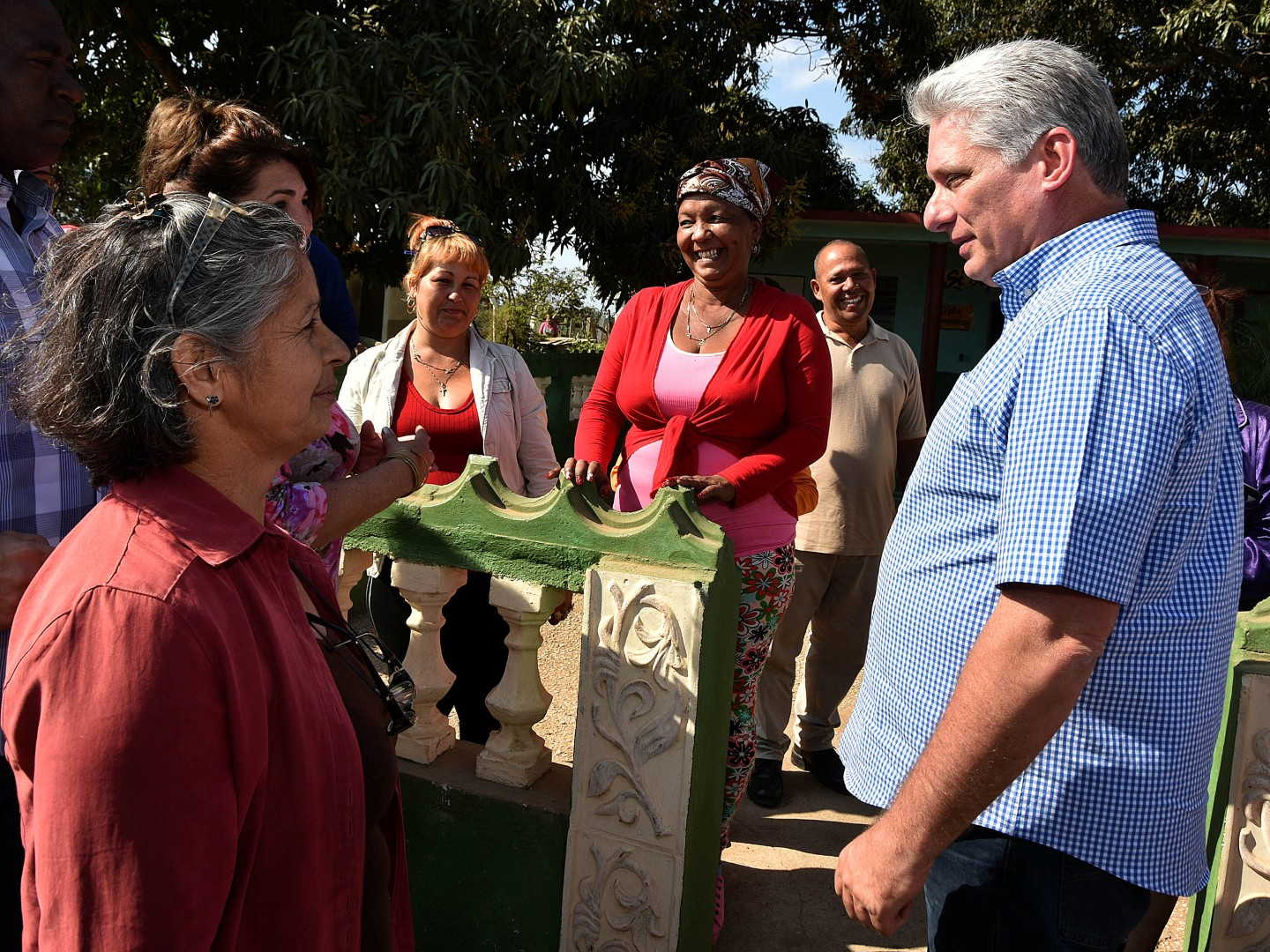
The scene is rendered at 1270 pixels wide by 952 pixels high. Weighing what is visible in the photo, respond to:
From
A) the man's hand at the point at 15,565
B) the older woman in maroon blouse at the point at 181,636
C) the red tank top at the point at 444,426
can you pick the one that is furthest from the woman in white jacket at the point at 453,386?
the older woman in maroon blouse at the point at 181,636

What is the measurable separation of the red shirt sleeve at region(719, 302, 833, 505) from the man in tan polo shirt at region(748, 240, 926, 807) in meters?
0.91

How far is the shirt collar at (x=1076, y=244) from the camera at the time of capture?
54.8 inches

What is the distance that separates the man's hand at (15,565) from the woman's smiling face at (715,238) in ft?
6.20

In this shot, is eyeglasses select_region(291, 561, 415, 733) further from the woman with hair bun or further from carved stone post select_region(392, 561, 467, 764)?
carved stone post select_region(392, 561, 467, 764)

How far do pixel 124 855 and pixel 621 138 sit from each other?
908 cm

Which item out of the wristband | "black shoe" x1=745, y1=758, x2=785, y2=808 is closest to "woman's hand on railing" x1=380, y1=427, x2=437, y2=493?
the wristband

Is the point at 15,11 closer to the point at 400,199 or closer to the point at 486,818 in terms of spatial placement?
the point at 486,818

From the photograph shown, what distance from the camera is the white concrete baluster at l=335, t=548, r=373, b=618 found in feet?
8.33

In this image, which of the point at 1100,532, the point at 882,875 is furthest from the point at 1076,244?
the point at 882,875

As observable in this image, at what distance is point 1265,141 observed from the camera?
1231cm

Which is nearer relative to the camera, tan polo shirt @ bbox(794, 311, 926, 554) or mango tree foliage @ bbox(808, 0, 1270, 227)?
tan polo shirt @ bbox(794, 311, 926, 554)

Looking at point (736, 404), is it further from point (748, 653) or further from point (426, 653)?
point (426, 653)

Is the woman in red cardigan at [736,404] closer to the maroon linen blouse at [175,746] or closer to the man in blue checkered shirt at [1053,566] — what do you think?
the man in blue checkered shirt at [1053,566]

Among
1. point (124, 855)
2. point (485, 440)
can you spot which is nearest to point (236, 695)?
point (124, 855)
